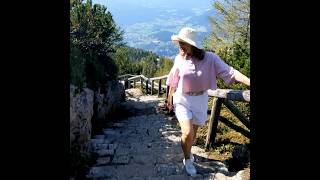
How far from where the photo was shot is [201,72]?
518cm

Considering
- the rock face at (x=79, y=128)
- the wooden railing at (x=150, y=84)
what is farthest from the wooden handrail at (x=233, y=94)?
the wooden railing at (x=150, y=84)

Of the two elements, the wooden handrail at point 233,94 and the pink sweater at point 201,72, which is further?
the wooden handrail at point 233,94

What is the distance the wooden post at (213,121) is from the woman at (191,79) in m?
1.03

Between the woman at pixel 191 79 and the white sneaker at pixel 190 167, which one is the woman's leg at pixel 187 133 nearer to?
the woman at pixel 191 79

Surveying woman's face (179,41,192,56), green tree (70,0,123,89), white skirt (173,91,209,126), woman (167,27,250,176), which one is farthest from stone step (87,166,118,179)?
green tree (70,0,123,89)

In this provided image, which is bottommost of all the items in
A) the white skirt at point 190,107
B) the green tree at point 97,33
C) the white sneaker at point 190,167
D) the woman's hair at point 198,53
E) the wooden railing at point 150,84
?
the wooden railing at point 150,84

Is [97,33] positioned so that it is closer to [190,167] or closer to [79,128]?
[79,128]

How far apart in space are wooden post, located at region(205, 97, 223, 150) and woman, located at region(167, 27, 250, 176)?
1.03 metres

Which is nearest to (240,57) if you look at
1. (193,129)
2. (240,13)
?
(193,129)

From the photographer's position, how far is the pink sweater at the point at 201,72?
16.9 ft

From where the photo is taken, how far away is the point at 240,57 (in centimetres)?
1139
